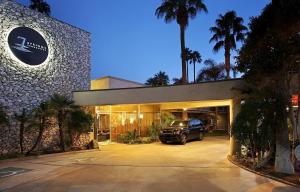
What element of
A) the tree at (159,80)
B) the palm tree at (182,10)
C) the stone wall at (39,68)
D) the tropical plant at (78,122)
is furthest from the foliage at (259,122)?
the tree at (159,80)

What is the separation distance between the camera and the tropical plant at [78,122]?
768 inches

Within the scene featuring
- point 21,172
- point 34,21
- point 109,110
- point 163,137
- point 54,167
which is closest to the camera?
point 21,172

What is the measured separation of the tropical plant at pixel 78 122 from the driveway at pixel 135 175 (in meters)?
3.52

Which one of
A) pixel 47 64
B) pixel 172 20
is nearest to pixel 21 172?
pixel 47 64

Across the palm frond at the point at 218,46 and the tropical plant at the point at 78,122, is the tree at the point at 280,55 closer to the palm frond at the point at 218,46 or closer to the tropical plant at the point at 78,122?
the tropical plant at the point at 78,122

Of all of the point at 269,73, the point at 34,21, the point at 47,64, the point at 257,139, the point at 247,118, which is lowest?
the point at 257,139

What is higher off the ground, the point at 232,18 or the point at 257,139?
the point at 232,18

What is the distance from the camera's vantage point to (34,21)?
61.8ft

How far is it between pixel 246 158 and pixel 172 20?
19.0m

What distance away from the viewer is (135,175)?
11469mm

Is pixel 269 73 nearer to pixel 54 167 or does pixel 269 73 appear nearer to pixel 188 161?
pixel 188 161

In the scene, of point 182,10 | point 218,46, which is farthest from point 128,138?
point 218,46

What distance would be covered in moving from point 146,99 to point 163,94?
1173 mm

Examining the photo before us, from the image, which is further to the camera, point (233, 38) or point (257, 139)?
point (233, 38)
